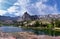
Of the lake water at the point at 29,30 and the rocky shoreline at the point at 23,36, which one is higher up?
the lake water at the point at 29,30

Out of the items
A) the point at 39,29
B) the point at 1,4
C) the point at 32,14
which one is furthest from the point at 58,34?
the point at 1,4

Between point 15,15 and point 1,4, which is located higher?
point 1,4

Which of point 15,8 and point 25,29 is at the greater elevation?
point 15,8

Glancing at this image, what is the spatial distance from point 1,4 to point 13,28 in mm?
393

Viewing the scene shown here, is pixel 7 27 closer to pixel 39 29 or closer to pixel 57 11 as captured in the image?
pixel 39 29

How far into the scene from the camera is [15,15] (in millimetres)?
1853

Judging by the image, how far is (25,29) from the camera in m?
1.84

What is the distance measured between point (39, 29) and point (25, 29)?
20cm

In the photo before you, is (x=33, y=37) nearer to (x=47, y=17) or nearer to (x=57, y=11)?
(x=47, y=17)

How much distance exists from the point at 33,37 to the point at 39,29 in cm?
14

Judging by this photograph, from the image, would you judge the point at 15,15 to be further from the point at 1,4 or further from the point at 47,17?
the point at 47,17

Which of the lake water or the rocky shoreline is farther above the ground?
the lake water

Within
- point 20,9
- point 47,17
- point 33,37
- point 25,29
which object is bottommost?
point 33,37

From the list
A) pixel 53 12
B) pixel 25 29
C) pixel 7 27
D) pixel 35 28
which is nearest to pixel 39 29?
pixel 35 28
